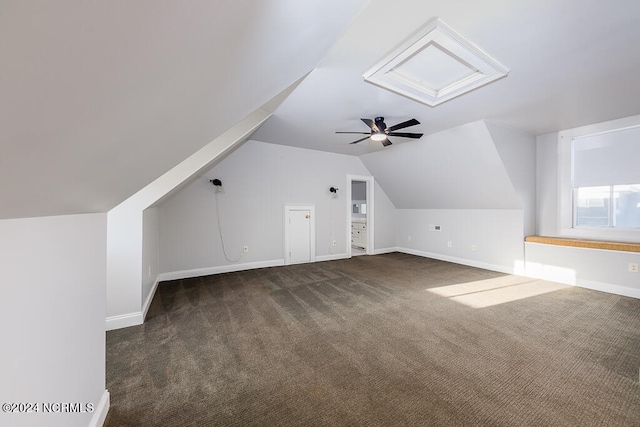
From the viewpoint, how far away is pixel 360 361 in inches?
79.4

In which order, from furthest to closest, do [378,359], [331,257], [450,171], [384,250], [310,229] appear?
[384,250] → [331,257] → [310,229] → [450,171] → [378,359]

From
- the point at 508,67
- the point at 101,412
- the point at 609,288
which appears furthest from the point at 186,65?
the point at 609,288

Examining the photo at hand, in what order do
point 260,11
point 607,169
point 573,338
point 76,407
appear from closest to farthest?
point 260,11 < point 76,407 < point 573,338 < point 607,169

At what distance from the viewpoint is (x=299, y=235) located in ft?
17.9

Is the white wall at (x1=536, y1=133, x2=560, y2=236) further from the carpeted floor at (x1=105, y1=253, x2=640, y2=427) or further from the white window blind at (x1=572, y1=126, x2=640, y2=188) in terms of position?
the carpeted floor at (x1=105, y1=253, x2=640, y2=427)

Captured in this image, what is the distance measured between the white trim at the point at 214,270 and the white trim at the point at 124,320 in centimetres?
164

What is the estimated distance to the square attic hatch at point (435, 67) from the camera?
2002 millimetres

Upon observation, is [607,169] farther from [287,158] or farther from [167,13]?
[167,13]

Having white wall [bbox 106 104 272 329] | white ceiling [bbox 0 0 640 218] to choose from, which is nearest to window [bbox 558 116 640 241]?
white ceiling [bbox 0 0 640 218]

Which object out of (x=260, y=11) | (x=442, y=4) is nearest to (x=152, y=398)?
(x=260, y=11)

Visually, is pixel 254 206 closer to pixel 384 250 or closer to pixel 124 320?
pixel 124 320

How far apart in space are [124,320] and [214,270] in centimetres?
202

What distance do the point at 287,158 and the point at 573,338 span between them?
16.2ft

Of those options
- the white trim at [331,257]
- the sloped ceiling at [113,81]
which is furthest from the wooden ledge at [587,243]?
the sloped ceiling at [113,81]
